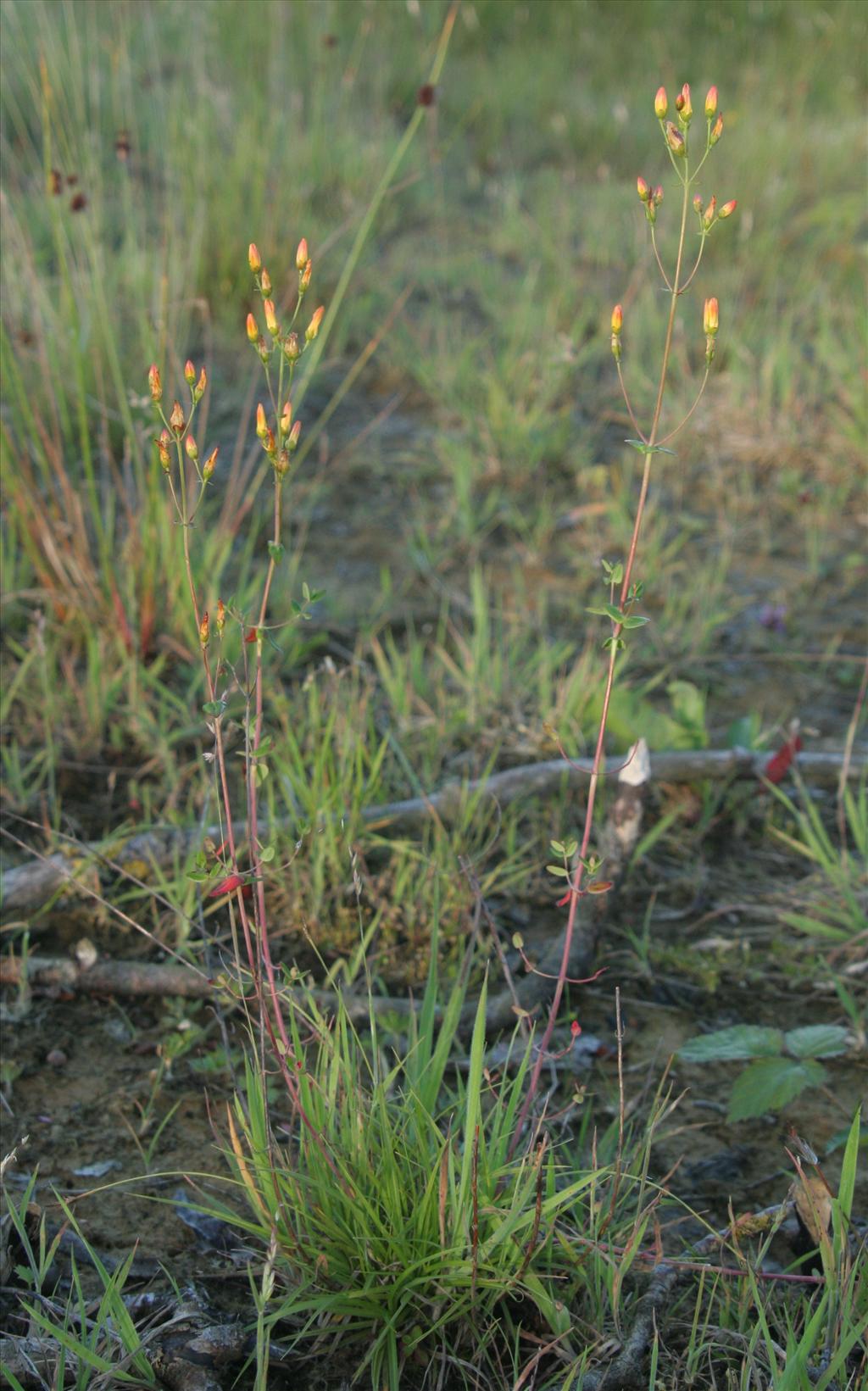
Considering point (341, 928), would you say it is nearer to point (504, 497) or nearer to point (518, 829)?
point (518, 829)

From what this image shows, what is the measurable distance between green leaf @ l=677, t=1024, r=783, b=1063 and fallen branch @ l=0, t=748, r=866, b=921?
1.34ft

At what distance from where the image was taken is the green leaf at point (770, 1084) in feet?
4.89

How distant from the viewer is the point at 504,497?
3.12 metres

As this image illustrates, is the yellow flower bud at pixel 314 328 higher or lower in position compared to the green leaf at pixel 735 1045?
higher

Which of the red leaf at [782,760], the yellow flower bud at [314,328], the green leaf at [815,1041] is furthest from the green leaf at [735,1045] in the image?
the yellow flower bud at [314,328]

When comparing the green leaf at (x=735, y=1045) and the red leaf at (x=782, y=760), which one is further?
the red leaf at (x=782, y=760)

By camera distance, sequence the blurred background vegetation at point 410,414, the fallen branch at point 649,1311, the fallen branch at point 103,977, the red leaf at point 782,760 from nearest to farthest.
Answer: the fallen branch at point 649,1311, the fallen branch at point 103,977, the red leaf at point 782,760, the blurred background vegetation at point 410,414

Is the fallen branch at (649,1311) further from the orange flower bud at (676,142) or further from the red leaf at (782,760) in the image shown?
the orange flower bud at (676,142)

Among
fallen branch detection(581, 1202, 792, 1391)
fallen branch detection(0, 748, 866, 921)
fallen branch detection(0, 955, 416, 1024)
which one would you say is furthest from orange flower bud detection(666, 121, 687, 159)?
fallen branch detection(0, 955, 416, 1024)

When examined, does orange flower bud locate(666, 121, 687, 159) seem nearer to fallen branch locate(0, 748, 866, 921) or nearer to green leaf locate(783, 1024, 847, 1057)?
A: fallen branch locate(0, 748, 866, 921)

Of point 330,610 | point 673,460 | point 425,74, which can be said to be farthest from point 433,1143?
point 425,74

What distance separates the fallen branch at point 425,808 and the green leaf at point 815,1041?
464 millimetres

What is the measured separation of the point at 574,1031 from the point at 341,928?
0.67 m

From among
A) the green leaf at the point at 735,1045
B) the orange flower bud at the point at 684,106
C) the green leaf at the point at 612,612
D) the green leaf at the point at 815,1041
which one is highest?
the orange flower bud at the point at 684,106
